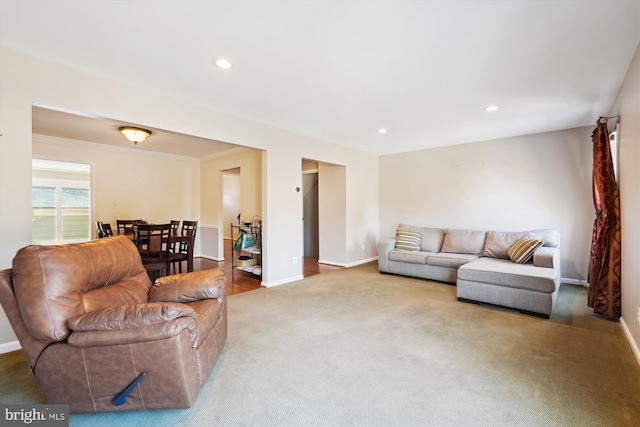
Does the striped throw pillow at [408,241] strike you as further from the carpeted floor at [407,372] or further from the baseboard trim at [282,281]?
the baseboard trim at [282,281]

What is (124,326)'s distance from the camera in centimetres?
146

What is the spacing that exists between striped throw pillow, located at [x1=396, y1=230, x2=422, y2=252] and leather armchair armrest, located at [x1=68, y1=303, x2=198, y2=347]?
4147 millimetres

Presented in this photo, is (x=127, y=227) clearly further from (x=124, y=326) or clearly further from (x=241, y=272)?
(x=124, y=326)

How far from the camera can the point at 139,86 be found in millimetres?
2875

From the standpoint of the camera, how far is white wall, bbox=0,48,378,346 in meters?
2.27

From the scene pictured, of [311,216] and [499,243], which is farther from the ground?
[311,216]

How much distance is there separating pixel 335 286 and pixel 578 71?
3.61 m

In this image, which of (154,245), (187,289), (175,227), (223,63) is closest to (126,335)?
(187,289)

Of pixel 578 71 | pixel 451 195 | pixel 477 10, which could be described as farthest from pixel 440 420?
pixel 451 195

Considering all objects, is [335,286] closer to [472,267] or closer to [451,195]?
[472,267]

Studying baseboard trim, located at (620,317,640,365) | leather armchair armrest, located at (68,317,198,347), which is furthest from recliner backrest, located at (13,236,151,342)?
baseboard trim, located at (620,317,640,365)

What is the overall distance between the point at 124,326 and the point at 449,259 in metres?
4.17

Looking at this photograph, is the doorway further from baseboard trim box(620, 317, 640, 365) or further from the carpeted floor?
baseboard trim box(620, 317, 640, 365)

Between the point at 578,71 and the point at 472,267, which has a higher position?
the point at 578,71
